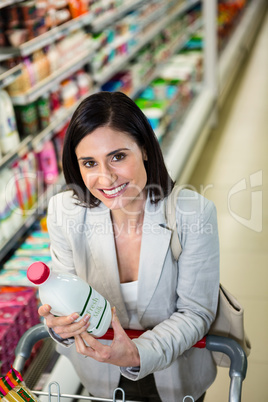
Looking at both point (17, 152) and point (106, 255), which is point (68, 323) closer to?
point (106, 255)

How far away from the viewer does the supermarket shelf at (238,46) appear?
23.6 feet

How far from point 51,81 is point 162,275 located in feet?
6.33

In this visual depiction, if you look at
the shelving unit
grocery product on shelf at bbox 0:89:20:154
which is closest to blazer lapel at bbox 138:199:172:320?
the shelving unit

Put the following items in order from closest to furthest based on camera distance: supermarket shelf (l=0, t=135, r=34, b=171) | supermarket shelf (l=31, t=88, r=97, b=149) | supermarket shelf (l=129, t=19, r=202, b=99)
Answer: supermarket shelf (l=0, t=135, r=34, b=171) → supermarket shelf (l=31, t=88, r=97, b=149) → supermarket shelf (l=129, t=19, r=202, b=99)

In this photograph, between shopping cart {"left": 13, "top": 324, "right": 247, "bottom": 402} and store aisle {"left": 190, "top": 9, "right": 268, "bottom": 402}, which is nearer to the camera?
shopping cart {"left": 13, "top": 324, "right": 247, "bottom": 402}

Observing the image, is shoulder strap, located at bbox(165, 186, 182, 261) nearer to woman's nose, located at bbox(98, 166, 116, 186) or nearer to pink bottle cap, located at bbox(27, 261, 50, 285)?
woman's nose, located at bbox(98, 166, 116, 186)

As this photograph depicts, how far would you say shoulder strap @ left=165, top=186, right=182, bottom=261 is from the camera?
60.1 inches

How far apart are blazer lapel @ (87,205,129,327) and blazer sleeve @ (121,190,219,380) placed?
0.59 ft

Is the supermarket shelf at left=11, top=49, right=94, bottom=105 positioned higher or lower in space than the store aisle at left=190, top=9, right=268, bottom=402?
higher

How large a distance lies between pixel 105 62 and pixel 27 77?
139 cm

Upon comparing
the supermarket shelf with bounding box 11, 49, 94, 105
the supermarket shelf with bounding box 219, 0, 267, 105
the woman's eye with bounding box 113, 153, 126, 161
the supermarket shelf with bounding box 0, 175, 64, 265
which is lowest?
the supermarket shelf with bounding box 219, 0, 267, 105

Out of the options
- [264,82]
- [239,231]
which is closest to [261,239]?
[239,231]

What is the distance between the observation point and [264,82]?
25.2 ft

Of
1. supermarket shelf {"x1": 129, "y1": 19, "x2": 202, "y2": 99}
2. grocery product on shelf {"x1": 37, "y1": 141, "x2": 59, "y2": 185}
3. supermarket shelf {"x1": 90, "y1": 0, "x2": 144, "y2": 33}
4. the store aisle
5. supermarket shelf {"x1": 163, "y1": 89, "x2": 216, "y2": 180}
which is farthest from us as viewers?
supermarket shelf {"x1": 129, "y1": 19, "x2": 202, "y2": 99}
